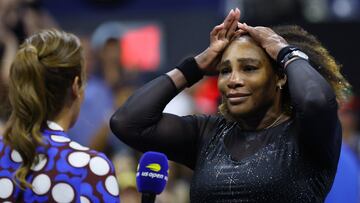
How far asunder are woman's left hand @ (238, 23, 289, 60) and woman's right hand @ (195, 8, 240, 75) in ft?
0.24

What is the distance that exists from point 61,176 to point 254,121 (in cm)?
78

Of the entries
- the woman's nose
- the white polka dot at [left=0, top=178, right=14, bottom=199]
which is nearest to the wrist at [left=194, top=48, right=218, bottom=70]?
the woman's nose

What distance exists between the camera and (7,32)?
6871mm

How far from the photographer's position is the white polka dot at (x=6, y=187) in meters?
3.35

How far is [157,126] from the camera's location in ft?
12.4

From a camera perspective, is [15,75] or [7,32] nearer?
[15,75]

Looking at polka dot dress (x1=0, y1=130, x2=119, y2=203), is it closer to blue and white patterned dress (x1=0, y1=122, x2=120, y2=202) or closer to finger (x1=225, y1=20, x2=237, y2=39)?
blue and white patterned dress (x1=0, y1=122, x2=120, y2=202)

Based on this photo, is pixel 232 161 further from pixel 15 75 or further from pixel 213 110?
pixel 213 110

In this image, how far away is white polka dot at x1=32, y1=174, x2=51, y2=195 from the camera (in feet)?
10.9

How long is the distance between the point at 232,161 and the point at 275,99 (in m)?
0.32

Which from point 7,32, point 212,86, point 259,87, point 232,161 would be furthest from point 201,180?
point 212,86

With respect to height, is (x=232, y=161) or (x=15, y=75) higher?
(x=15, y=75)

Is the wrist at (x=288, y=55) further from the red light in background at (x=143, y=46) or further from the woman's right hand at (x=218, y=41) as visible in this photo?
the red light in background at (x=143, y=46)

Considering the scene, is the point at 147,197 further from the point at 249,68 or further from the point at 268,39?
the point at 268,39
